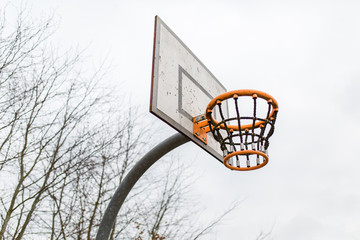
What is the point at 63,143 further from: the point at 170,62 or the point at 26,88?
the point at 170,62

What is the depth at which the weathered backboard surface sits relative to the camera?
3.76m

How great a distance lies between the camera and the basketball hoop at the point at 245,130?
3.69 metres

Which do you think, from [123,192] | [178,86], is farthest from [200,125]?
[123,192]

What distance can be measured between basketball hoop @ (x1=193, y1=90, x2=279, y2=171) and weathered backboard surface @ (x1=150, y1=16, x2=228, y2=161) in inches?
12.3

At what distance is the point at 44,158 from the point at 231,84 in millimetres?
3787

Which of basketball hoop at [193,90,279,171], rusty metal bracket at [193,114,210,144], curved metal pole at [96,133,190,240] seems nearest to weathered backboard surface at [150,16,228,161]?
rusty metal bracket at [193,114,210,144]

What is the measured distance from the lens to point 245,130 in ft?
12.6

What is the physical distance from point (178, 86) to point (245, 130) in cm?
98

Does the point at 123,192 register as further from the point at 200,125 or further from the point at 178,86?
the point at 178,86

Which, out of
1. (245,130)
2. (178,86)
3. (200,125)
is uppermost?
(178,86)

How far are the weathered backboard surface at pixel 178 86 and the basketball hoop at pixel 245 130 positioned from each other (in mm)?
312

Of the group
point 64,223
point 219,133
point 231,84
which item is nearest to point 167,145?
point 219,133

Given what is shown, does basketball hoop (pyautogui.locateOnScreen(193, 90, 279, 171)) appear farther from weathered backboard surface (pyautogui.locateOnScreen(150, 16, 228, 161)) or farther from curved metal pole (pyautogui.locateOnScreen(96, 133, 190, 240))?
curved metal pole (pyautogui.locateOnScreen(96, 133, 190, 240))

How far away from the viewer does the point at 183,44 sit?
471 centimetres
